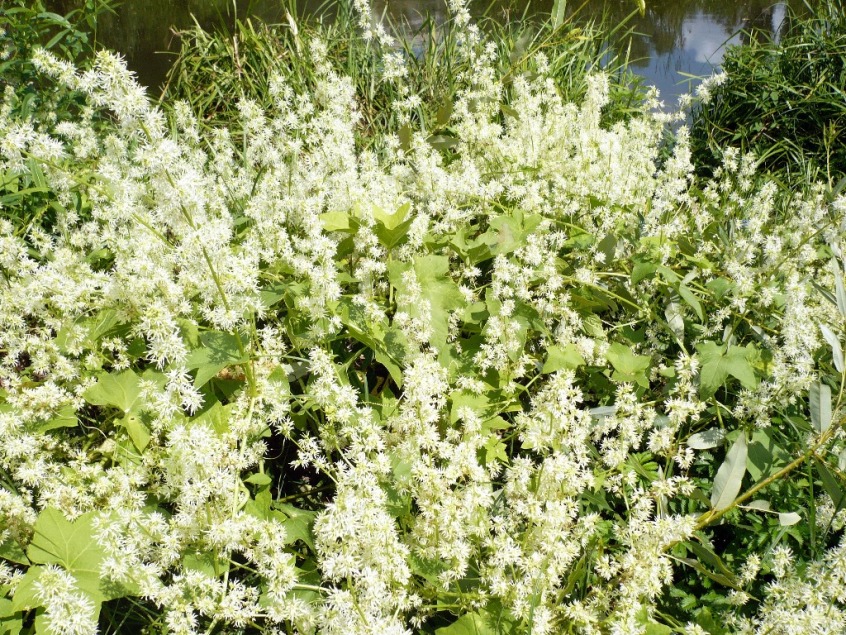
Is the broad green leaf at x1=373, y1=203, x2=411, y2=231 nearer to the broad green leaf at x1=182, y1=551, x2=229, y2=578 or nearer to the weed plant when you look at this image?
the broad green leaf at x1=182, y1=551, x2=229, y2=578

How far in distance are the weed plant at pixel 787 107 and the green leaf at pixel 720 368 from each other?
355 centimetres

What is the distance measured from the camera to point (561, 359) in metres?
2.83

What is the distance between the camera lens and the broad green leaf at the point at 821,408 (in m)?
2.50

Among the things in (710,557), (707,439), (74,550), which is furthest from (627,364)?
(74,550)

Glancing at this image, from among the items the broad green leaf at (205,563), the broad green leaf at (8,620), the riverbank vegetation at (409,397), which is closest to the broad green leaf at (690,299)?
the riverbank vegetation at (409,397)

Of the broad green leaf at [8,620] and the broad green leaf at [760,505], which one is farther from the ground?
the broad green leaf at [760,505]

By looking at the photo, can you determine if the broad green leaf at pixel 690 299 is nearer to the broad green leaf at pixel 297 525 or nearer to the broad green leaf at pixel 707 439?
the broad green leaf at pixel 707 439

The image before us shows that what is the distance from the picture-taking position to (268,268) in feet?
10.3

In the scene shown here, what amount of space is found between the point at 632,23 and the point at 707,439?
8.60 metres

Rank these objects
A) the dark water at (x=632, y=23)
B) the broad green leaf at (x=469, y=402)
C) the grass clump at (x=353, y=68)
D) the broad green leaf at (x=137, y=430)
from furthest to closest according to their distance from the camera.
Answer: the dark water at (x=632, y=23) → the grass clump at (x=353, y=68) → the broad green leaf at (x=469, y=402) → the broad green leaf at (x=137, y=430)

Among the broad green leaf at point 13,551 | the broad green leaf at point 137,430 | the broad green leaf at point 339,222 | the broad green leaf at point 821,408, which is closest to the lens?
the broad green leaf at point 13,551

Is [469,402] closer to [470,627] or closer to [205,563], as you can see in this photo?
[470,627]

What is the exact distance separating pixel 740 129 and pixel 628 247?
3378mm

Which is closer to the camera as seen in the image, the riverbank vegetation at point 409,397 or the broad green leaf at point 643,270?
the riverbank vegetation at point 409,397
